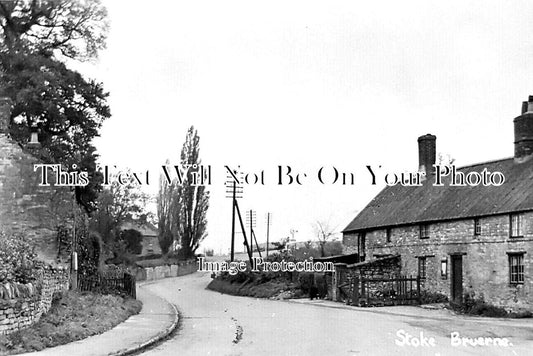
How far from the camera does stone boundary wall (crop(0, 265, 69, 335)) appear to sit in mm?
15016

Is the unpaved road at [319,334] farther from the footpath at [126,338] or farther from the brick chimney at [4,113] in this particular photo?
the brick chimney at [4,113]

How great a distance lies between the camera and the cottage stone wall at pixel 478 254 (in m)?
28.5

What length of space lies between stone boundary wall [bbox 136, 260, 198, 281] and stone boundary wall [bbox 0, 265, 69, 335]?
45.2 metres

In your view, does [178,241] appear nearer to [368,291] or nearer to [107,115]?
[368,291]

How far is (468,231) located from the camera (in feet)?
106

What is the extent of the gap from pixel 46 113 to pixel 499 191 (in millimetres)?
19972

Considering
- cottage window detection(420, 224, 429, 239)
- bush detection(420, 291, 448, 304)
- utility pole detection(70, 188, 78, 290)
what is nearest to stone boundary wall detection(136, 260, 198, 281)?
cottage window detection(420, 224, 429, 239)

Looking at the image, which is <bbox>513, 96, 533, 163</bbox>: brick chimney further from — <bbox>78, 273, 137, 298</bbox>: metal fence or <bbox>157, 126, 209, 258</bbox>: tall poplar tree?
<bbox>157, 126, 209, 258</bbox>: tall poplar tree

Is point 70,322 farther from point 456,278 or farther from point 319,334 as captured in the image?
point 456,278

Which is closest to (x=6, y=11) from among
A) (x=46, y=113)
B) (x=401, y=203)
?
(x=46, y=113)

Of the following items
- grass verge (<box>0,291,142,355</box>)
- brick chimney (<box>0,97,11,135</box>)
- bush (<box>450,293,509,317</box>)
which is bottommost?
bush (<box>450,293,509,317</box>)

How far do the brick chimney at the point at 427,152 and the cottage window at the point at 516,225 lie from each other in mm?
13710

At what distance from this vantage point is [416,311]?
31000mm

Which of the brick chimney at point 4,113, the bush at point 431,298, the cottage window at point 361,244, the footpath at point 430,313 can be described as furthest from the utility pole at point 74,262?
the cottage window at point 361,244
